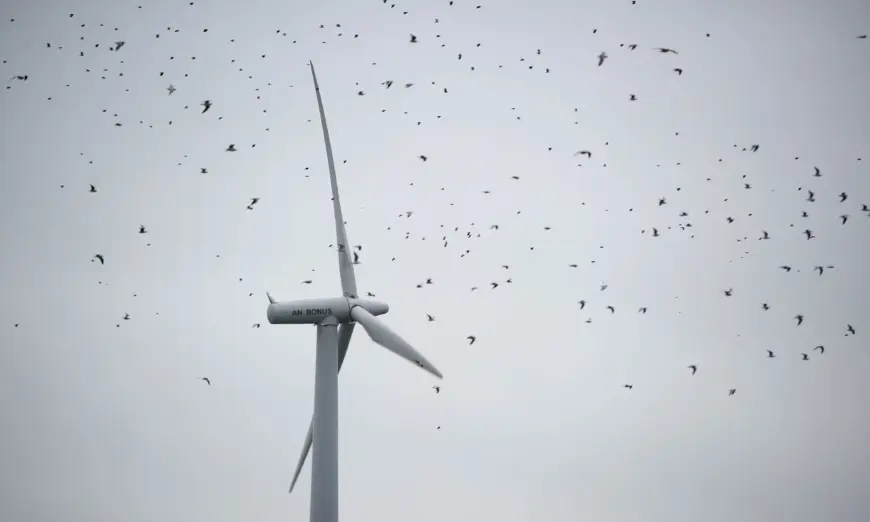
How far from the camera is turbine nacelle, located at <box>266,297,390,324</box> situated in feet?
189

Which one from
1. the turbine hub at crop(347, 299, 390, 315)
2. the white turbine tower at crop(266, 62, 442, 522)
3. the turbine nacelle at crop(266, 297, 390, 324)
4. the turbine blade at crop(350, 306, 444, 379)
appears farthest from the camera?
the turbine hub at crop(347, 299, 390, 315)

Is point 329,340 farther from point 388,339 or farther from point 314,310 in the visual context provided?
point 388,339

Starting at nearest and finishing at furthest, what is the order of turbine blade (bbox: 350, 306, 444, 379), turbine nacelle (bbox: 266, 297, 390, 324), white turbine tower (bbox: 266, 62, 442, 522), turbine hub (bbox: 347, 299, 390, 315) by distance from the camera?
turbine blade (bbox: 350, 306, 444, 379) → white turbine tower (bbox: 266, 62, 442, 522) → turbine nacelle (bbox: 266, 297, 390, 324) → turbine hub (bbox: 347, 299, 390, 315)

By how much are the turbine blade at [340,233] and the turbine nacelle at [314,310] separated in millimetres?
1532

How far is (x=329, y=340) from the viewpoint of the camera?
58.6m

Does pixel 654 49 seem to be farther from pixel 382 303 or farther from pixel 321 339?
pixel 321 339

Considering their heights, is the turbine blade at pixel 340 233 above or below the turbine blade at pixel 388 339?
above

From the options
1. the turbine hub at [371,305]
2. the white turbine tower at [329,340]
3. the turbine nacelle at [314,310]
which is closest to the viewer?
the white turbine tower at [329,340]

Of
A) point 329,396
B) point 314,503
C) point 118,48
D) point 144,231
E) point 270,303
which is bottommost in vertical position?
point 314,503

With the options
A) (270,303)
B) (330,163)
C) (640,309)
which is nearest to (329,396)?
(270,303)

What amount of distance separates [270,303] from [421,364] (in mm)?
11533

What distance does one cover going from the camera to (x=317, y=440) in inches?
2242

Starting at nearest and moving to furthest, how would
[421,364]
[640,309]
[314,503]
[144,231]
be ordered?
[421,364] < [314,503] < [144,231] < [640,309]

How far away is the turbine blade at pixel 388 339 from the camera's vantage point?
51.2 meters
